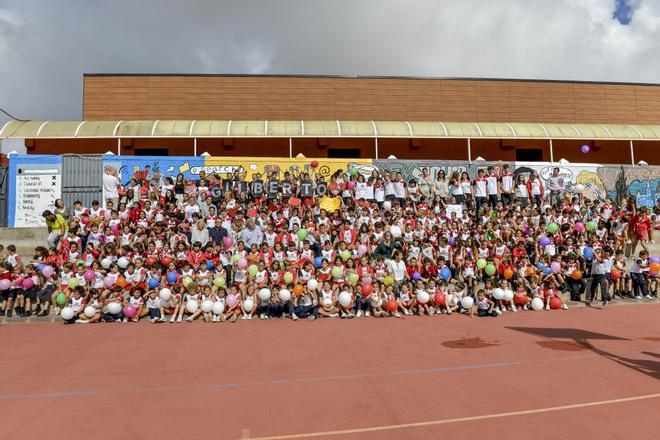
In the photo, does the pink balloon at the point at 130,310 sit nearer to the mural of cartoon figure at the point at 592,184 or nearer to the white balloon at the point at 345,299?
the white balloon at the point at 345,299

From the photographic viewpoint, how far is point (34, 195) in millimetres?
17203

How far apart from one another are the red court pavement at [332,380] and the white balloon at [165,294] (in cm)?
88

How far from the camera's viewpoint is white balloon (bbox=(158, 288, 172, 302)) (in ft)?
35.6

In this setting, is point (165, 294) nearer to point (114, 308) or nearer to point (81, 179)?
point (114, 308)

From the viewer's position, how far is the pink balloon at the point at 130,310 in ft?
35.4

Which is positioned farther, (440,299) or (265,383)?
(440,299)

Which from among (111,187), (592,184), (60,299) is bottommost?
(60,299)

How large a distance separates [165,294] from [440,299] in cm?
678

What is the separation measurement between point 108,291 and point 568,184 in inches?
747

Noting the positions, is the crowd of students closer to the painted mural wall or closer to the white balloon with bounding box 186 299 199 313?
the white balloon with bounding box 186 299 199 313

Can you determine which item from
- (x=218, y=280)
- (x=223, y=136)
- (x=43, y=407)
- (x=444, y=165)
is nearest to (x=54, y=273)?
(x=218, y=280)

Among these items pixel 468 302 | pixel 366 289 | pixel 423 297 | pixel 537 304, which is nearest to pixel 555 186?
pixel 537 304

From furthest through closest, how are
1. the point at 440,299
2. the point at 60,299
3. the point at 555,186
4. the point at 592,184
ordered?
the point at 592,184, the point at 555,186, the point at 440,299, the point at 60,299
